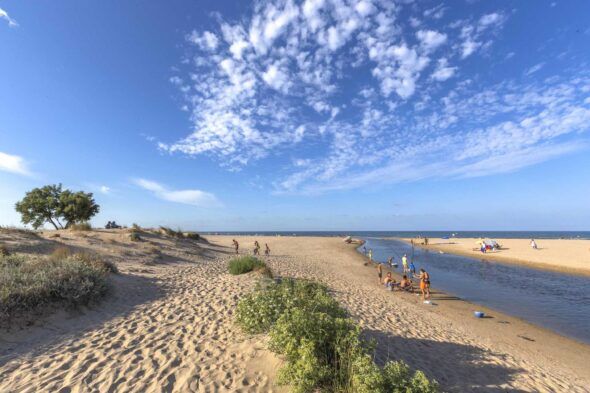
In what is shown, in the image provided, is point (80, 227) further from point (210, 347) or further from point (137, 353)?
point (210, 347)

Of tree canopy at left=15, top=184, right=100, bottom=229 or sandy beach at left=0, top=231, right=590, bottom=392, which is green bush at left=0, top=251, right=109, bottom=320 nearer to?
sandy beach at left=0, top=231, right=590, bottom=392

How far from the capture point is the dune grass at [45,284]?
811 centimetres

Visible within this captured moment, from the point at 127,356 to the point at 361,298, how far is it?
36.1ft

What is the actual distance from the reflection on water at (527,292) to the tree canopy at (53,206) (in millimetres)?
40551

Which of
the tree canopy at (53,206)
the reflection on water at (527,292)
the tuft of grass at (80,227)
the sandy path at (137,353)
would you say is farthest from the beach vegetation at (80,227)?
Result: the reflection on water at (527,292)

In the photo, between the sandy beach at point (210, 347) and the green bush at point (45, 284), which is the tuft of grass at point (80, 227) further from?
the green bush at point (45, 284)

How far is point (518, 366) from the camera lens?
27.9ft

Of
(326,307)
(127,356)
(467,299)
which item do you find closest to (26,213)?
(127,356)

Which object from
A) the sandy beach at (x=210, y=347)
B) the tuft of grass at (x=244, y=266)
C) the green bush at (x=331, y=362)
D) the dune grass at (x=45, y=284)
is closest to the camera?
the green bush at (x=331, y=362)

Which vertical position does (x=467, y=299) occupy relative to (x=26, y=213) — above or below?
below

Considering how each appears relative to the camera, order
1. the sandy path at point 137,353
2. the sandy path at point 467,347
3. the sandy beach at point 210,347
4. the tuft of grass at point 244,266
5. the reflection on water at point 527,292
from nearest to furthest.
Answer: the sandy path at point 137,353, the sandy beach at point 210,347, the sandy path at point 467,347, the reflection on water at point 527,292, the tuft of grass at point 244,266

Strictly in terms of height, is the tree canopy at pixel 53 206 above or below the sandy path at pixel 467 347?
above

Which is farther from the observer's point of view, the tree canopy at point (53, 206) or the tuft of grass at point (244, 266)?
the tree canopy at point (53, 206)

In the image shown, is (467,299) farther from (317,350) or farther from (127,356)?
(127,356)
